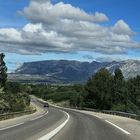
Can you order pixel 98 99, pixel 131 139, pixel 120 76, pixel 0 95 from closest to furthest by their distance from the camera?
pixel 131 139 < pixel 0 95 < pixel 98 99 < pixel 120 76

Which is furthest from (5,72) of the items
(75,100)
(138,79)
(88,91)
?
(138,79)

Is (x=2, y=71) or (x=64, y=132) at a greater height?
(x=2, y=71)

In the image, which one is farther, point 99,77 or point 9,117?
point 99,77

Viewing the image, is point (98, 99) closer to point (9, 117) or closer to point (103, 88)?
point (103, 88)

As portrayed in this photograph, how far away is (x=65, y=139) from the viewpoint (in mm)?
19438

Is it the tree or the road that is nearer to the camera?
the road

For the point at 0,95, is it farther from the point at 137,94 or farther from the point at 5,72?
the point at 137,94

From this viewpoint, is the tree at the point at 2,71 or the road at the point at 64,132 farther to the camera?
the tree at the point at 2,71

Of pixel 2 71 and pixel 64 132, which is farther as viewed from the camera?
pixel 2 71

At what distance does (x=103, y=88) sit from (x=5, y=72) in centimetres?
3909

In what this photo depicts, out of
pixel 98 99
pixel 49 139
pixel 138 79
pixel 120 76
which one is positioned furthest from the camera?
pixel 138 79

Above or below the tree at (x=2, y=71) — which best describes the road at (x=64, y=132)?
below

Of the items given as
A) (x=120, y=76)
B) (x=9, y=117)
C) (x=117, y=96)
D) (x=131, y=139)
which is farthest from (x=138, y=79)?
(x=131, y=139)

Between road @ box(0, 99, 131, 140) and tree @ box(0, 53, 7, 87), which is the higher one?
tree @ box(0, 53, 7, 87)
